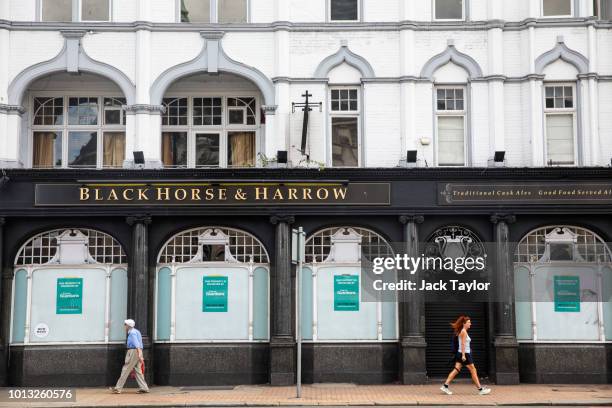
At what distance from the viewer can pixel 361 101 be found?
2361cm

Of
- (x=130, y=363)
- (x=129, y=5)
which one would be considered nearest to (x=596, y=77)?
(x=129, y=5)

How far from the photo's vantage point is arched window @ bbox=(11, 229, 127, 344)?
22.6 meters

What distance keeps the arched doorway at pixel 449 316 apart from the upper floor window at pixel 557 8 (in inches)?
255

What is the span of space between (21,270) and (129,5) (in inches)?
304

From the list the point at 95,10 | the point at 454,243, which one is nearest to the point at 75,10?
the point at 95,10

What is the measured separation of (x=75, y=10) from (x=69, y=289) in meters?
7.62

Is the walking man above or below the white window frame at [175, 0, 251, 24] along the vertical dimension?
below

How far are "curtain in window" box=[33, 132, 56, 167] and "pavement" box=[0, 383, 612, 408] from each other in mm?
6498

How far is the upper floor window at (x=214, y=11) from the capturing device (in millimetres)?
23844

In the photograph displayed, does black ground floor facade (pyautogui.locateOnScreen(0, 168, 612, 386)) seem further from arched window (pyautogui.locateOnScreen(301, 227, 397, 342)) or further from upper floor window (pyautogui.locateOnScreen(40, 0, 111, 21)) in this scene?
upper floor window (pyautogui.locateOnScreen(40, 0, 111, 21))

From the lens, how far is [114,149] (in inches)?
951

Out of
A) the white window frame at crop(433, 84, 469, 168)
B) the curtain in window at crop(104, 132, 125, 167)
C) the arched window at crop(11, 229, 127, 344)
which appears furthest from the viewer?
the curtain in window at crop(104, 132, 125, 167)

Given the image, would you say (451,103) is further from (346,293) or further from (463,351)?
(463,351)

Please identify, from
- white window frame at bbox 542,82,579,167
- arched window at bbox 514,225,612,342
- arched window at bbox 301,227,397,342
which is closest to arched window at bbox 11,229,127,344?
arched window at bbox 301,227,397,342
